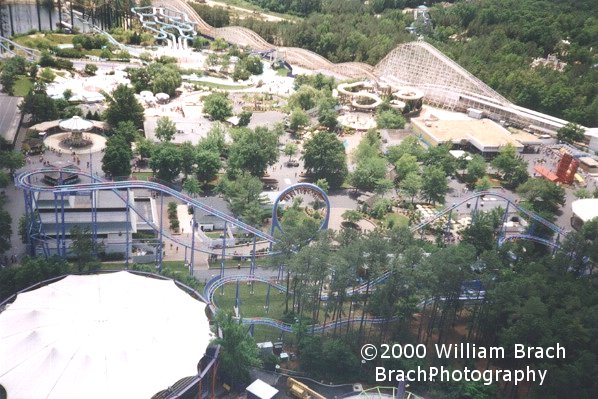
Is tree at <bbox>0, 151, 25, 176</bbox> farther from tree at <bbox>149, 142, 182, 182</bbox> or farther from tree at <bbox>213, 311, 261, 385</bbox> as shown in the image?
tree at <bbox>213, 311, 261, 385</bbox>

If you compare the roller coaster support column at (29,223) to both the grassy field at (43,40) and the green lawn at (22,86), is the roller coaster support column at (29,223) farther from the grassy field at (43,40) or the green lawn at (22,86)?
the grassy field at (43,40)

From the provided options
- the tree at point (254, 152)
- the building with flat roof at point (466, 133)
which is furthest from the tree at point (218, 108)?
the building with flat roof at point (466, 133)

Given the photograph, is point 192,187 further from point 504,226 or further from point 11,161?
point 504,226

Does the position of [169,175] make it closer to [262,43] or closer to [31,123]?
[31,123]

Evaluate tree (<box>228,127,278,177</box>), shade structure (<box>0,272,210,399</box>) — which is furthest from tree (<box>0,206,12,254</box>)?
tree (<box>228,127,278,177</box>)

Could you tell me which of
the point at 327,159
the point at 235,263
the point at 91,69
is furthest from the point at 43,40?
the point at 235,263

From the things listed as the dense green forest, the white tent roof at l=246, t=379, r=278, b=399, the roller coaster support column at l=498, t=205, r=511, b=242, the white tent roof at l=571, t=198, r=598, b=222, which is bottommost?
the white tent roof at l=246, t=379, r=278, b=399
